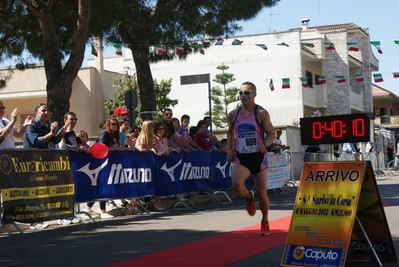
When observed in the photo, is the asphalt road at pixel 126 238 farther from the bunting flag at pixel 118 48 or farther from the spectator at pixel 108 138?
the bunting flag at pixel 118 48

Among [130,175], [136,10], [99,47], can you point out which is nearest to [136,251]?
[130,175]

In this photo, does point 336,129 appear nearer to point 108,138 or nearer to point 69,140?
point 69,140

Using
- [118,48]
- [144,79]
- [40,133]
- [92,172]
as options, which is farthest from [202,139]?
[40,133]

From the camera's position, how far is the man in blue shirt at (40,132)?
11.9 meters

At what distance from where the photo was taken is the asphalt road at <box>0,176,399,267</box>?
8.07 metres

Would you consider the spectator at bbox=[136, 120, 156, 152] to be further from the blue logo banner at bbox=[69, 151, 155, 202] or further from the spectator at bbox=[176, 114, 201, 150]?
the spectator at bbox=[176, 114, 201, 150]

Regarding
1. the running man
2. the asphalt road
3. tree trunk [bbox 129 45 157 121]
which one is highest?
tree trunk [bbox 129 45 157 121]

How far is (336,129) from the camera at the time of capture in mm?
7434

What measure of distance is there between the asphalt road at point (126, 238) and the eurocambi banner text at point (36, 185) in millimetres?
328

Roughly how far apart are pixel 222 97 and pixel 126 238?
36.2 m

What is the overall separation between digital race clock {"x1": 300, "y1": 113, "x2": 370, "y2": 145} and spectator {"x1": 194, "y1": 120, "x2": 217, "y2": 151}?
1055 centimetres

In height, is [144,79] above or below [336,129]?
above

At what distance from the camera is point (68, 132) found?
13.0 meters

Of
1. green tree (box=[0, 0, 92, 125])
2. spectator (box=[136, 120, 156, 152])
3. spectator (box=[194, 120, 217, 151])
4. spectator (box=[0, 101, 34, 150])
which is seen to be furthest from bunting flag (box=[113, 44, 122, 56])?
spectator (box=[0, 101, 34, 150])
